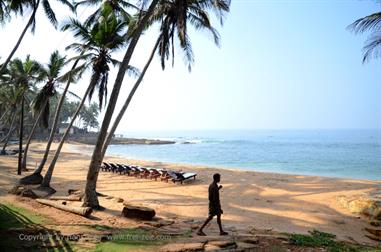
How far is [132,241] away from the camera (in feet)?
22.5

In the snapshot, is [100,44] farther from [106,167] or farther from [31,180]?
[106,167]

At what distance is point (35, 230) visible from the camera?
24.4 ft

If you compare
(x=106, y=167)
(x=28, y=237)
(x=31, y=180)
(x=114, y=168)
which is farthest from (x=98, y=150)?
(x=106, y=167)

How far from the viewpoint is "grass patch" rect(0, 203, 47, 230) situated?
26.0 feet

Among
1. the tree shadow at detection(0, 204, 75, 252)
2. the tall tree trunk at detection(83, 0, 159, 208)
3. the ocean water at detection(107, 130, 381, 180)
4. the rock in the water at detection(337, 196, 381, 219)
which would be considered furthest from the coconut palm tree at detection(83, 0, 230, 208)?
the ocean water at detection(107, 130, 381, 180)

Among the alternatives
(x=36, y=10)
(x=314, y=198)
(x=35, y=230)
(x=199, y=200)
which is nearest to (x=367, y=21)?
(x=314, y=198)

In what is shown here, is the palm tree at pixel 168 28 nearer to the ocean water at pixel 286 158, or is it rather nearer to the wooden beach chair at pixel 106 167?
the wooden beach chair at pixel 106 167

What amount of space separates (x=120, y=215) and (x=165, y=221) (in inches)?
59.6

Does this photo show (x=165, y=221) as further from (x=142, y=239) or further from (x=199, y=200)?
(x=199, y=200)

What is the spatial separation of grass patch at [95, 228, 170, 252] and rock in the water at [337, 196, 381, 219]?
7.73 m

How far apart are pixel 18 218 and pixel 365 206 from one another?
439 inches

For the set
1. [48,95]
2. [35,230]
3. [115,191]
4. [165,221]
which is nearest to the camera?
[35,230]

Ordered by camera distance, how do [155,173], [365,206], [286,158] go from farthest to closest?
[286,158], [155,173], [365,206]

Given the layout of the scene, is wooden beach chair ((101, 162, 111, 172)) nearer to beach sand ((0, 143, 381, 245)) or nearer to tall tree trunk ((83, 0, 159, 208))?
beach sand ((0, 143, 381, 245))
